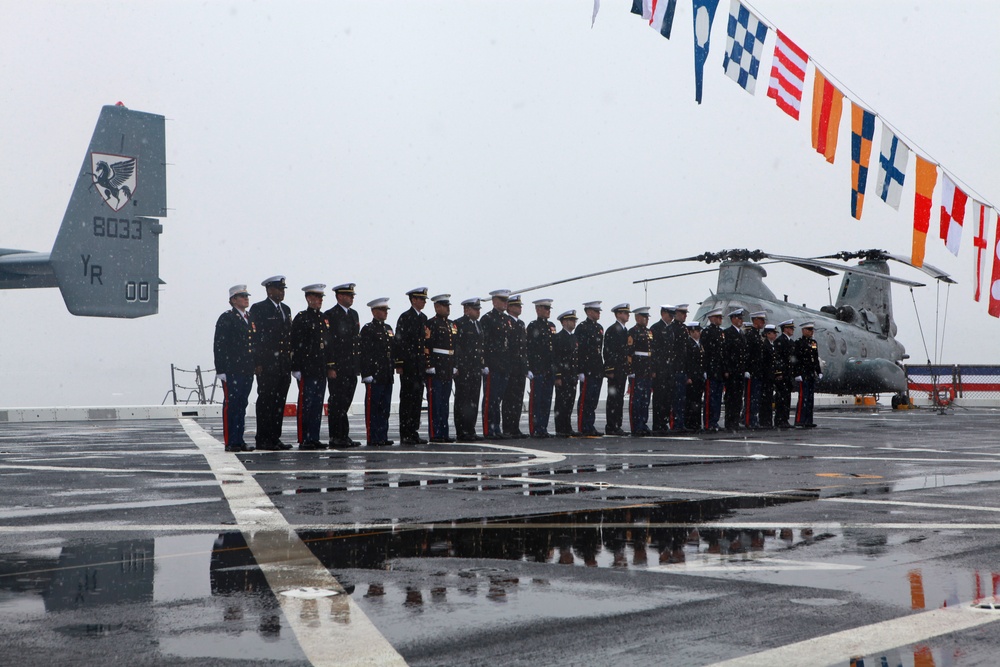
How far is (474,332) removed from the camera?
46.2 feet

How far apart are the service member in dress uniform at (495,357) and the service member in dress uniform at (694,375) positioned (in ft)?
10.4

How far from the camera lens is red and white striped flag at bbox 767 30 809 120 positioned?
50.6 ft

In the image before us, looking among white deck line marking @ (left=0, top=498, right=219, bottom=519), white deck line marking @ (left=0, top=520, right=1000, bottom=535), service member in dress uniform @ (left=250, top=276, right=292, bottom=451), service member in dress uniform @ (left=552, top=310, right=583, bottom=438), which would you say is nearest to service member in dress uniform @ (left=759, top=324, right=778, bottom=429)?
service member in dress uniform @ (left=552, top=310, right=583, bottom=438)

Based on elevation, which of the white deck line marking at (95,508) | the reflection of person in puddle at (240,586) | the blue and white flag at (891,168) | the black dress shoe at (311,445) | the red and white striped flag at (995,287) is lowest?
the white deck line marking at (95,508)

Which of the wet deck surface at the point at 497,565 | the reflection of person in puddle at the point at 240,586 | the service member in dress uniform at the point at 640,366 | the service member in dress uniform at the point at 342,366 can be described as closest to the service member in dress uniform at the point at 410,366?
the service member in dress uniform at the point at 342,366

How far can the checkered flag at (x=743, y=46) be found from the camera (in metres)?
14.6

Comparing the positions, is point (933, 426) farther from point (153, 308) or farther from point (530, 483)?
point (153, 308)

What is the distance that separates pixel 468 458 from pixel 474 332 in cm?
351

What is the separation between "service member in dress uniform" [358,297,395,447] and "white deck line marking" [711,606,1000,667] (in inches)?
386

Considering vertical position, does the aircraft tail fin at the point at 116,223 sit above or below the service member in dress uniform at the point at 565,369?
above

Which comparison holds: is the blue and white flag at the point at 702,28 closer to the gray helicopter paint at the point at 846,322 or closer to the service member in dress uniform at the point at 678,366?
the service member in dress uniform at the point at 678,366

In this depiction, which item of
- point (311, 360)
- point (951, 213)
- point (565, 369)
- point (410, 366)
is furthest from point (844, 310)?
point (311, 360)

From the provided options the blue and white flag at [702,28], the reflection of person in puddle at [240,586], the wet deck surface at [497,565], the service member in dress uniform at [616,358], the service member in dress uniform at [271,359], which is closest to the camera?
the wet deck surface at [497,565]

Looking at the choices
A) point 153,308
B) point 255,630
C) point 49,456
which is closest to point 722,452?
point 49,456
